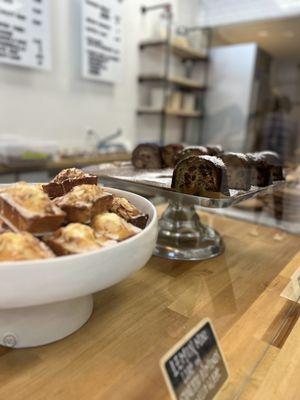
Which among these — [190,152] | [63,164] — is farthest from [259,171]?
[63,164]

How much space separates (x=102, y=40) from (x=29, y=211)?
2165 mm

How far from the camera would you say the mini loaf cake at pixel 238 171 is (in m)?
0.72

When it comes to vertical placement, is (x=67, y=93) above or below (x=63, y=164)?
above

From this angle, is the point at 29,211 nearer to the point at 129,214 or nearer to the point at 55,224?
the point at 55,224

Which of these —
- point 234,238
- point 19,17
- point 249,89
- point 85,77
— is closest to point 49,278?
point 234,238

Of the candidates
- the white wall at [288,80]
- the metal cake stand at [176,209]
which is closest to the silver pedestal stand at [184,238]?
the metal cake stand at [176,209]

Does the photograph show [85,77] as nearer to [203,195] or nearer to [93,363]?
[203,195]

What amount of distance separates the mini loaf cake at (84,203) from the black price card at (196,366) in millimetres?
208

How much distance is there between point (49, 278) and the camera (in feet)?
1.16

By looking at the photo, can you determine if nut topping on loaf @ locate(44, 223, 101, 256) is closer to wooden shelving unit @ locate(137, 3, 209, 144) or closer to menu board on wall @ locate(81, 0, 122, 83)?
menu board on wall @ locate(81, 0, 122, 83)

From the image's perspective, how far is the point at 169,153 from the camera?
0.95 meters

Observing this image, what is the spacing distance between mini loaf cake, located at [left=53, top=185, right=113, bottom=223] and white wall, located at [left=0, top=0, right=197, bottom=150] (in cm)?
161

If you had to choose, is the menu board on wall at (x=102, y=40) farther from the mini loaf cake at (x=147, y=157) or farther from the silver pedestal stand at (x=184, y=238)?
the silver pedestal stand at (x=184, y=238)

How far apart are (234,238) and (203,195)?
0.31 metres
